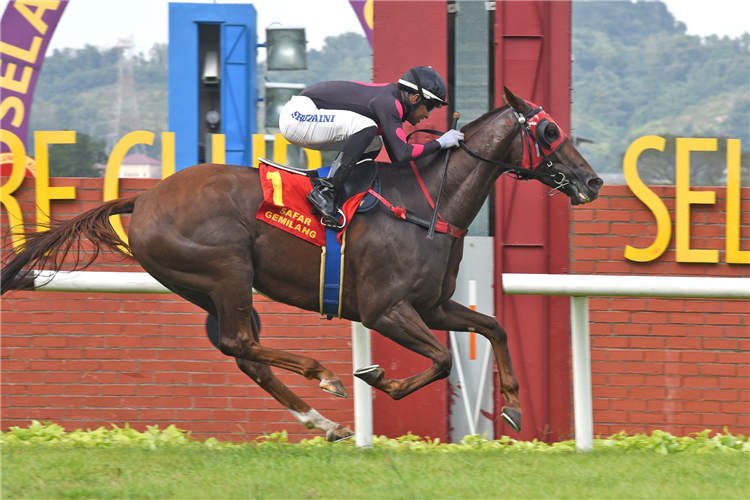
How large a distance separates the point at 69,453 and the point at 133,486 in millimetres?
938

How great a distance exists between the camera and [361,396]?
446 cm

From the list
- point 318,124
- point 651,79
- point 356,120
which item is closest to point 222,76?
point 318,124

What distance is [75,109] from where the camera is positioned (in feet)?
225

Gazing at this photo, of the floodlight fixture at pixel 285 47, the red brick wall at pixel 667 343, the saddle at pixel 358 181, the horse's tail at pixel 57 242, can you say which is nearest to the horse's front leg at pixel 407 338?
the saddle at pixel 358 181

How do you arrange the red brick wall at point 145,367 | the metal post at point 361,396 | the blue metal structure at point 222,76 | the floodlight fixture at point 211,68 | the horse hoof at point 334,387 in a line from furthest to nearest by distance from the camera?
1. the floodlight fixture at point 211,68
2. the blue metal structure at point 222,76
3. the red brick wall at point 145,367
4. the metal post at point 361,396
5. the horse hoof at point 334,387

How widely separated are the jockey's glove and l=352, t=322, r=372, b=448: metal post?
1165 mm

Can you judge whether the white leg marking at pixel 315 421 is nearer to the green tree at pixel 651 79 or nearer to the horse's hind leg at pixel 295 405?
the horse's hind leg at pixel 295 405

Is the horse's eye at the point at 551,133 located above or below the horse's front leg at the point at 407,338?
above

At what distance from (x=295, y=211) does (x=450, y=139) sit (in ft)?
3.19

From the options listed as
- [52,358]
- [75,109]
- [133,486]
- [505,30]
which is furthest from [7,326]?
[75,109]

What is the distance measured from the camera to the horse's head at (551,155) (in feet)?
14.0

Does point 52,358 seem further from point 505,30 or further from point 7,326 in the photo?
point 505,30

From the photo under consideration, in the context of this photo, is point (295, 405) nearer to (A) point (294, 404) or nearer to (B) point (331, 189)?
A: (A) point (294, 404)

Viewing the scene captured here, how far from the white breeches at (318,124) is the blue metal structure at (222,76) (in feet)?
26.3
